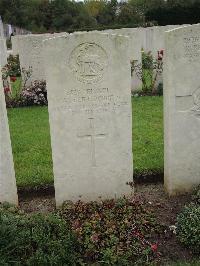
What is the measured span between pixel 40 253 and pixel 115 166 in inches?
64.7

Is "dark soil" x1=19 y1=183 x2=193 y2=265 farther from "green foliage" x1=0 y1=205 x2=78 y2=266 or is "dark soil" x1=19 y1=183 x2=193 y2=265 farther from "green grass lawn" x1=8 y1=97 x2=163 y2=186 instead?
"green foliage" x1=0 y1=205 x2=78 y2=266

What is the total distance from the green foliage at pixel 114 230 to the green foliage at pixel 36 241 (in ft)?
0.56

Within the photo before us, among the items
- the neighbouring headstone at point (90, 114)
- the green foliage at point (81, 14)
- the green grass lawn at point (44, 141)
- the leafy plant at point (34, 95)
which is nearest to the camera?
the neighbouring headstone at point (90, 114)

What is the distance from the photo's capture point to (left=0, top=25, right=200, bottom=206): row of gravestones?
4875mm

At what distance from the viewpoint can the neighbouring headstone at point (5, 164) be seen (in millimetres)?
4953

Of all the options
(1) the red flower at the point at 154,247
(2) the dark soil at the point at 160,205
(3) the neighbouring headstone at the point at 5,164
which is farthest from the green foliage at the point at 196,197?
(3) the neighbouring headstone at the point at 5,164

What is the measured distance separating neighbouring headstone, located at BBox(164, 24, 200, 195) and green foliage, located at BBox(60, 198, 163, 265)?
0.79 m

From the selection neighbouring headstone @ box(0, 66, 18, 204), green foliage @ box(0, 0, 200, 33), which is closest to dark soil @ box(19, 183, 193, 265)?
neighbouring headstone @ box(0, 66, 18, 204)

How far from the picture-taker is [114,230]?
446cm

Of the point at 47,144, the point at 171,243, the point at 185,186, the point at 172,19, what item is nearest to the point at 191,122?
the point at 185,186

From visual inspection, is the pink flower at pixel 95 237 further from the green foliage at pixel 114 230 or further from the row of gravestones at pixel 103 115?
the row of gravestones at pixel 103 115

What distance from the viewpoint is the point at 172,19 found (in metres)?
35.9

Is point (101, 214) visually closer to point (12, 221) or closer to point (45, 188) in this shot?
point (12, 221)

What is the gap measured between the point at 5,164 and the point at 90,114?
1.22 m
